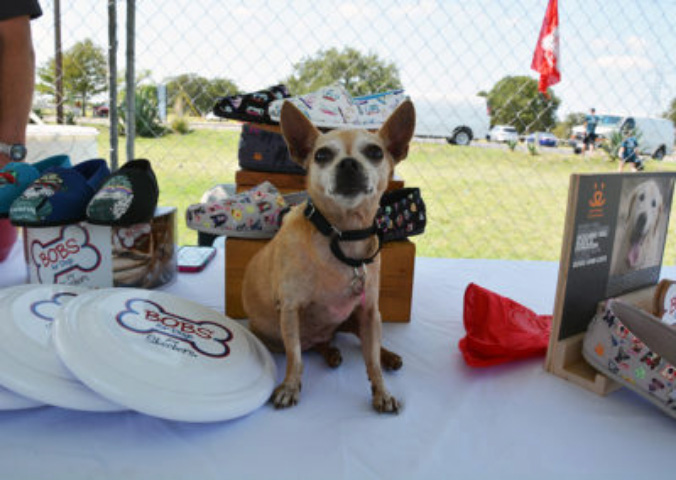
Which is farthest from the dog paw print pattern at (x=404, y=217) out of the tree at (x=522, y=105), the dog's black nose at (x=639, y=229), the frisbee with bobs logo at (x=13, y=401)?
the tree at (x=522, y=105)

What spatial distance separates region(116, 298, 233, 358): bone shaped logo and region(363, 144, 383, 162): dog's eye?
0.38m

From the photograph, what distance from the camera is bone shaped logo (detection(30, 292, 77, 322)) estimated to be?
2.39 ft

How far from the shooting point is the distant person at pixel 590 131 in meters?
3.60

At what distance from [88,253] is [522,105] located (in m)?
3.16

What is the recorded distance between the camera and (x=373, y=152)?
0.81 m

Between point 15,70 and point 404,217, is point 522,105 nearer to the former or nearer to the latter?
point 404,217

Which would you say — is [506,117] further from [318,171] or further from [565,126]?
[318,171]

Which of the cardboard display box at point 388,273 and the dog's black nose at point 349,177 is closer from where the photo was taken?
the dog's black nose at point 349,177

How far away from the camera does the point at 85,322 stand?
2.14 ft

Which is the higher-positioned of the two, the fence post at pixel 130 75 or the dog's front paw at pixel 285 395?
the fence post at pixel 130 75

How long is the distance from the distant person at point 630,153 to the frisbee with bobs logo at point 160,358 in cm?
356

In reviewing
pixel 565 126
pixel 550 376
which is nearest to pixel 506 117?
pixel 565 126

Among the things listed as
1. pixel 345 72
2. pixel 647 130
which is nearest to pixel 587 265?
pixel 345 72

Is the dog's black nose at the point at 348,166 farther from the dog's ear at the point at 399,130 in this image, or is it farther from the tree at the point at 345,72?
the tree at the point at 345,72
